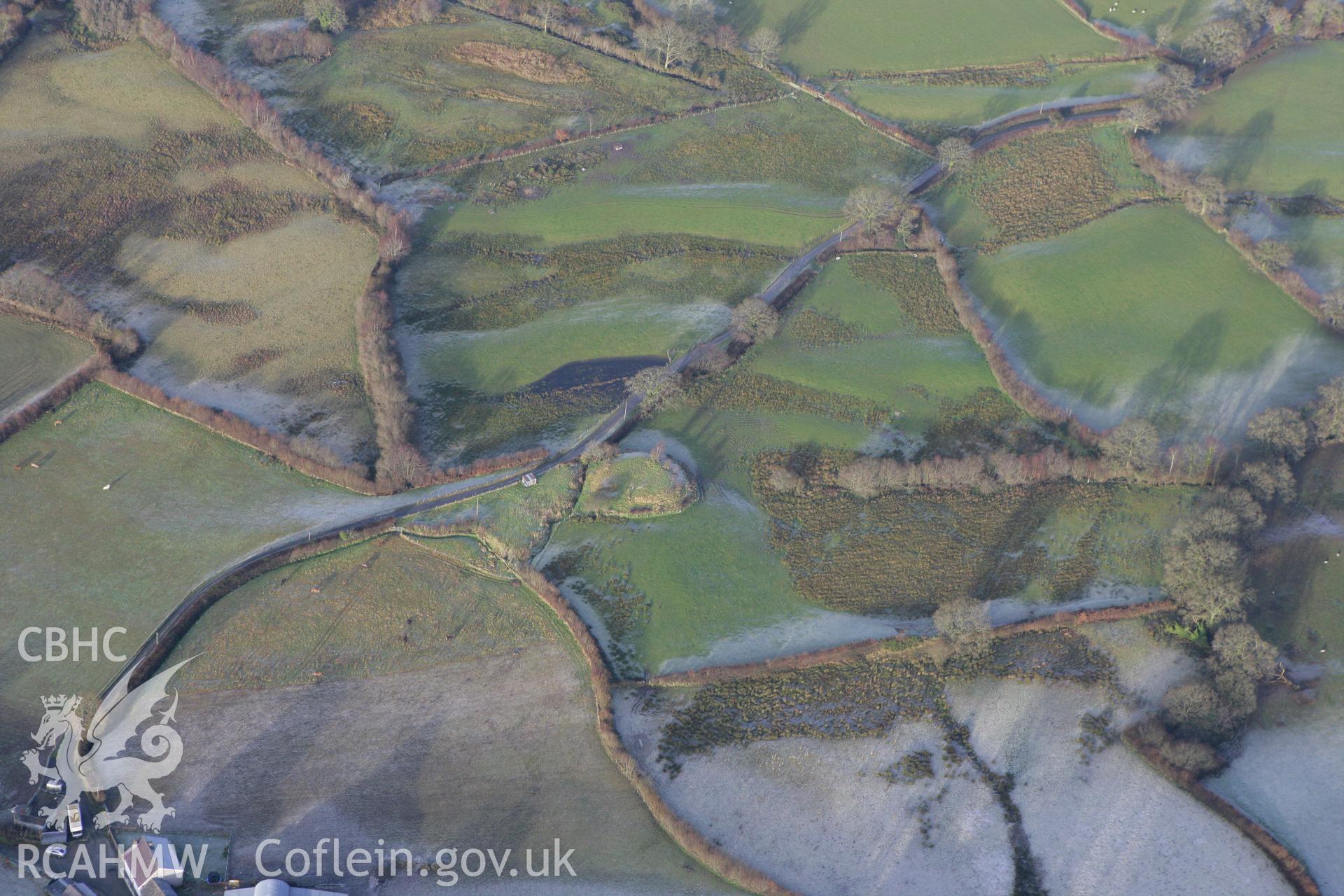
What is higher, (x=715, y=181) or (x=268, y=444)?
(x=715, y=181)

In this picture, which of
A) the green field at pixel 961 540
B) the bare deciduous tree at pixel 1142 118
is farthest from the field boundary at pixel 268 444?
the bare deciduous tree at pixel 1142 118

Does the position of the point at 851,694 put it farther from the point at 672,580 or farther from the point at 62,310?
the point at 62,310

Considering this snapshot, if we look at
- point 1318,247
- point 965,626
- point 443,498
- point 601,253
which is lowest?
point 965,626

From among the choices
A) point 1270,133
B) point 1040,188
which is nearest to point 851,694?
point 1040,188

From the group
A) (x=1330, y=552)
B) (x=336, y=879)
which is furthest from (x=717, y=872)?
(x=1330, y=552)

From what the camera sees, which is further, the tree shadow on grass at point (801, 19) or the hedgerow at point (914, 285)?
the tree shadow on grass at point (801, 19)

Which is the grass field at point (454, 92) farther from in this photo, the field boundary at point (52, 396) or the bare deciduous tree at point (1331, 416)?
the bare deciduous tree at point (1331, 416)
